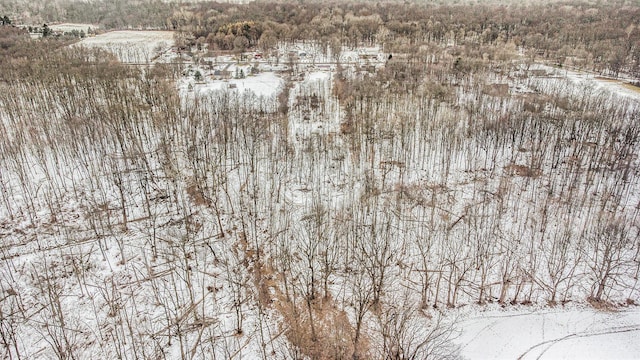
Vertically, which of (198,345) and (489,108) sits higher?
(489,108)

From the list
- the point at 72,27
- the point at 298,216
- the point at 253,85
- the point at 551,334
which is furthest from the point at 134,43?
the point at 551,334

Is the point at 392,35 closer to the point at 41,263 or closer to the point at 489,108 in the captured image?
the point at 489,108

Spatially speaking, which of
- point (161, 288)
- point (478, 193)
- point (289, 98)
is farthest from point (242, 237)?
point (289, 98)

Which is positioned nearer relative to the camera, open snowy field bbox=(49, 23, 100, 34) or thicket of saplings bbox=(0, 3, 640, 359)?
thicket of saplings bbox=(0, 3, 640, 359)

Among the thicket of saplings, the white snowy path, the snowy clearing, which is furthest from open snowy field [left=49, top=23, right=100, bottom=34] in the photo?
the white snowy path

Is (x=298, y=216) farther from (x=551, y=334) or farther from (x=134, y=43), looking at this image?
(x=134, y=43)

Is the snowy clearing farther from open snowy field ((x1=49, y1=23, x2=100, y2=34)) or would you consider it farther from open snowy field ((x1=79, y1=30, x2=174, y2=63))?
open snowy field ((x1=49, y1=23, x2=100, y2=34))
